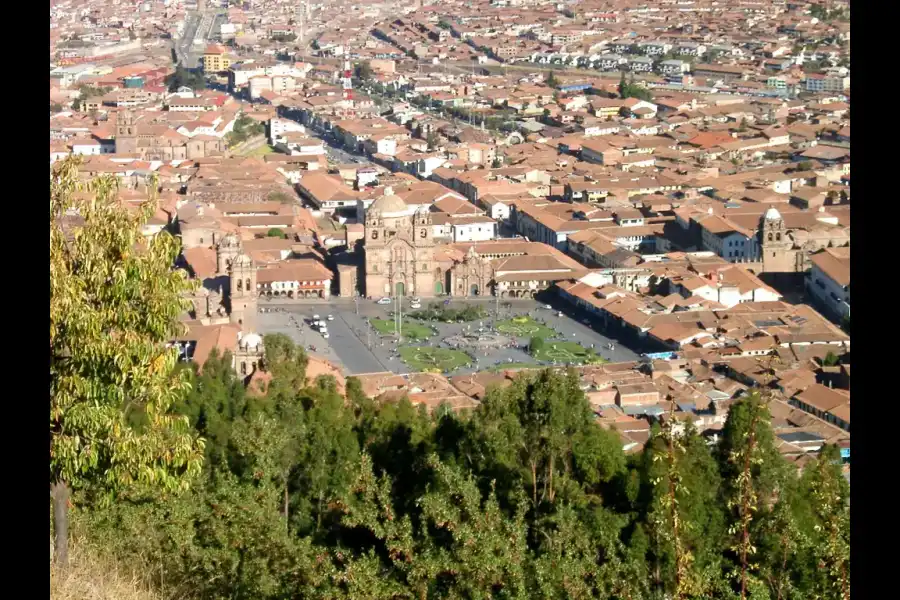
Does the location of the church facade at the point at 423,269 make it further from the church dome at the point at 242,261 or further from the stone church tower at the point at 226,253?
the church dome at the point at 242,261

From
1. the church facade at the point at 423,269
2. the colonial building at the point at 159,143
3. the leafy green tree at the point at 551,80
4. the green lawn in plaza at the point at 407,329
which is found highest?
the leafy green tree at the point at 551,80

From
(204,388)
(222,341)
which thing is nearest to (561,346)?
(222,341)

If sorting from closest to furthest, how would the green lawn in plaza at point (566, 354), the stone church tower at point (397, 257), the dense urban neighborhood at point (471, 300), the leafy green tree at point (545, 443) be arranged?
the dense urban neighborhood at point (471, 300), the leafy green tree at point (545, 443), the green lawn in plaza at point (566, 354), the stone church tower at point (397, 257)

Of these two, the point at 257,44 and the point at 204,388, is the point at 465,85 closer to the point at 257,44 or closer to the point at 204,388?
the point at 257,44

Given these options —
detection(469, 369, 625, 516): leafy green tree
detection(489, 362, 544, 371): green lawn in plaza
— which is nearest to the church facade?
detection(489, 362, 544, 371): green lawn in plaza

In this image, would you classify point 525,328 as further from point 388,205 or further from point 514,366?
point 388,205

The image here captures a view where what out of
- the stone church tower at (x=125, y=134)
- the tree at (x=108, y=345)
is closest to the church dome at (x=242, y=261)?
the tree at (x=108, y=345)
